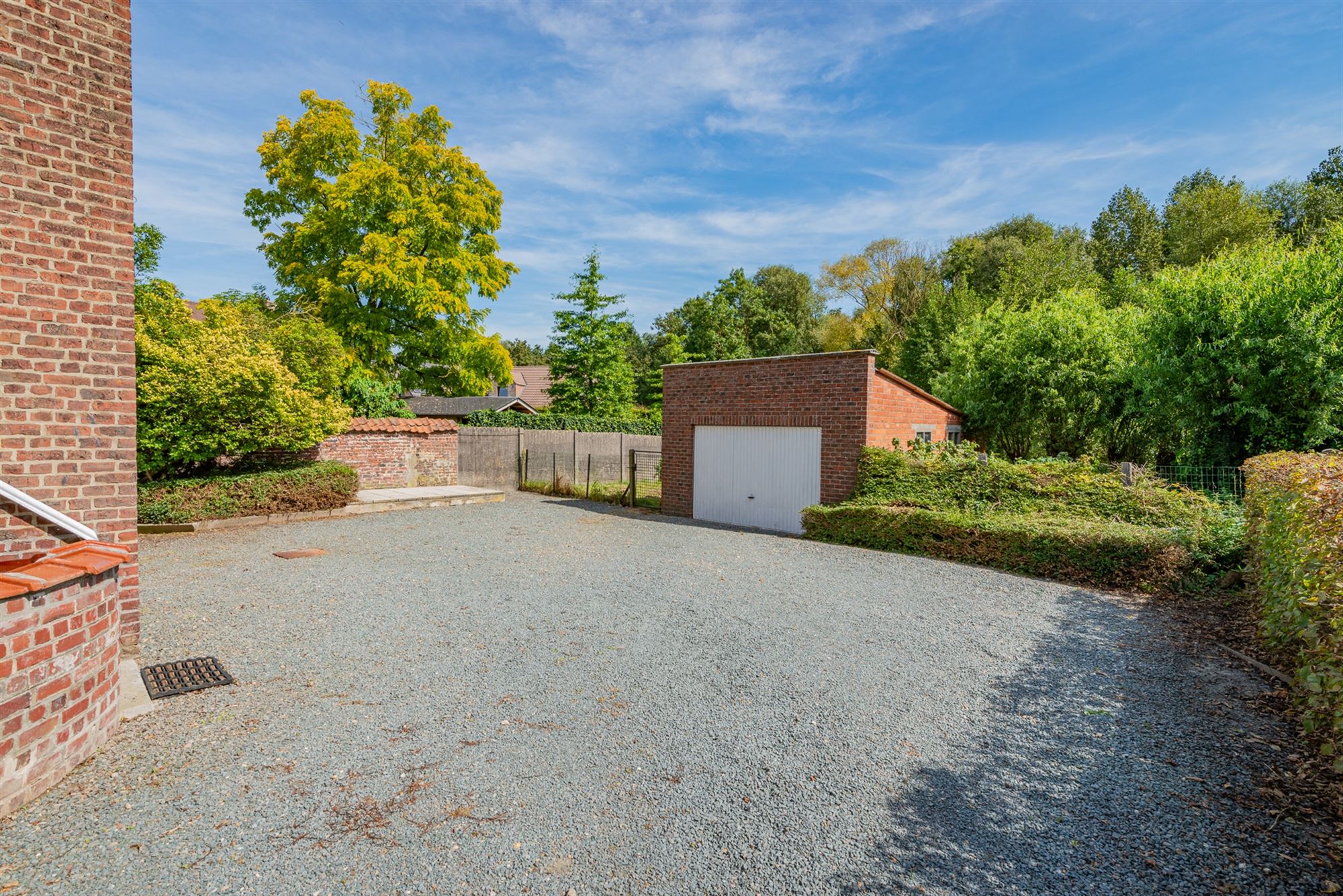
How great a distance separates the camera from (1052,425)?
15.6m

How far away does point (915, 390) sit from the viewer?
12.8 meters

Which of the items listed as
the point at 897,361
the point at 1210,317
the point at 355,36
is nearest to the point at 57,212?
the point at 355,36

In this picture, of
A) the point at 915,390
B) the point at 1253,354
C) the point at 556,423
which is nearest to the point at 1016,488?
the point at 915,390

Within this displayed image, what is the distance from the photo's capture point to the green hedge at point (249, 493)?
10.4m

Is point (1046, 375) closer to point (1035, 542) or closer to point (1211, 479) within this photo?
point (1211, 479)

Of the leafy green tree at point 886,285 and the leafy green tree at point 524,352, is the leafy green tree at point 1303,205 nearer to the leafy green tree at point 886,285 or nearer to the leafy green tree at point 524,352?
the leafy green tree at point 886,285

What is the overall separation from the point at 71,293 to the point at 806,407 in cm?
980

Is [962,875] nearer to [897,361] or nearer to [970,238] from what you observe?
[897,361]

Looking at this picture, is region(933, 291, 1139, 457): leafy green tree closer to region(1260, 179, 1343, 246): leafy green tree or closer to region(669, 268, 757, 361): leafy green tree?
region(1260, 179, 1343, 246): leafy green tree

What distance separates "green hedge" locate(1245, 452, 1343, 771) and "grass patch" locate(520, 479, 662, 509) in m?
10.5

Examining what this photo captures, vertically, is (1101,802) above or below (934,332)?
below

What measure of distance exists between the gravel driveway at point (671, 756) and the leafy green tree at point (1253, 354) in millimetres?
6506

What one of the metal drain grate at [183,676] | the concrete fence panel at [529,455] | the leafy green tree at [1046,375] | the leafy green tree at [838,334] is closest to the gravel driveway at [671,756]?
the metal drain grate at [183,676]

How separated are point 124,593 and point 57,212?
8.76ft
